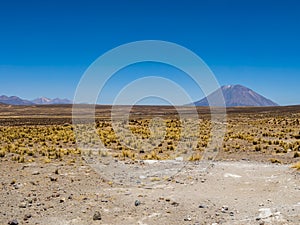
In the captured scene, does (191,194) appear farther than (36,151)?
No

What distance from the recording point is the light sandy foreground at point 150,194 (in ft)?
28.1

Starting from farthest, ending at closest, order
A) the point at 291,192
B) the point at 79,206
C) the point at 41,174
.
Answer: the point at 41,174 → the point at 291,192 → the point at 79,206

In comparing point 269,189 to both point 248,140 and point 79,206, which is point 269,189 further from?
point 248,140

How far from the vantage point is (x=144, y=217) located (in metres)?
8.70

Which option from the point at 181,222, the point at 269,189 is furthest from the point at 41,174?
the point at 269,189

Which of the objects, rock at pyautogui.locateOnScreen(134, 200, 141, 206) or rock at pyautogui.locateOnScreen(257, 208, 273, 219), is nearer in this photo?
rock at pyautogui.locateOnScreen(257, 208, 273, 219)

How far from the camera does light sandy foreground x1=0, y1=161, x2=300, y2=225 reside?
8578mm

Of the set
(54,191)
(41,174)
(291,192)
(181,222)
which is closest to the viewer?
(181,222)

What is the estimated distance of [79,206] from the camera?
31.2 ft

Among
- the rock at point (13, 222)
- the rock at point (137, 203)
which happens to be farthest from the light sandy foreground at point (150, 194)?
the rock at point (13, 222)

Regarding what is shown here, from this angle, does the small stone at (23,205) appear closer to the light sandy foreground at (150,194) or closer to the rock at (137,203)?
the light sandy foreground at (150,194)

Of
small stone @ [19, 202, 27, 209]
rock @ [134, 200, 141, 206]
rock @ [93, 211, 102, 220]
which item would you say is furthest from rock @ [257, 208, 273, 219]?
small stone @ [19, 202, 27, 209]

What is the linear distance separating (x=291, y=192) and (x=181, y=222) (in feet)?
12.9

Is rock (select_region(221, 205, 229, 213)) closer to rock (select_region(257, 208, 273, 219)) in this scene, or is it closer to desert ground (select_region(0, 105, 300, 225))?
desert ground (select_region(0, 105, 300, 225))
